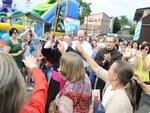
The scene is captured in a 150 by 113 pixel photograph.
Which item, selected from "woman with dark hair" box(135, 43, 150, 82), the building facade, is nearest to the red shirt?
"woman with dark hair" box(135, 43, 150, 82)

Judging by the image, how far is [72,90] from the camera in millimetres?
3670

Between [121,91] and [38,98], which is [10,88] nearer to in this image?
[38,98]

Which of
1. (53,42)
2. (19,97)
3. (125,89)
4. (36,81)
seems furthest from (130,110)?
(53,42)

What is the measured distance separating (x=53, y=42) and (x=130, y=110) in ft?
14.5

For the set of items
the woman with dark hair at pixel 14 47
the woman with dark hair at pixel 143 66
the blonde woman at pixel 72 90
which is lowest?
the woman with dark hair at pixel 143 66

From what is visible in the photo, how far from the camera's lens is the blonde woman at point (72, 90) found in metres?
3.63

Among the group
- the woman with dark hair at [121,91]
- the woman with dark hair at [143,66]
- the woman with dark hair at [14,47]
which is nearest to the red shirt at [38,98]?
the woman with dark hair at [121,91]

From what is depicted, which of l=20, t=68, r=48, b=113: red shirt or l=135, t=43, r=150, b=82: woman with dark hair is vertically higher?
l=20, t=68, r=48, b=113: red shirt

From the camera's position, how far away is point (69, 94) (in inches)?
144

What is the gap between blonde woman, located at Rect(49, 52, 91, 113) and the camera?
11.9 ft

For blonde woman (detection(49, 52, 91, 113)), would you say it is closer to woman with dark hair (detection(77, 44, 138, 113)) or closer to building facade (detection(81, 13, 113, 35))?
woman with dark hair (detection(77, 44, 138, 113))

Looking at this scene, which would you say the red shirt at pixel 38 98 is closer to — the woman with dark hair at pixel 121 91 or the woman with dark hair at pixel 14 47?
the woman with dark hair at pixel 121 91

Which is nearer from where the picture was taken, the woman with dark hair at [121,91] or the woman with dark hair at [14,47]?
the woman with dark hair at [121,91]

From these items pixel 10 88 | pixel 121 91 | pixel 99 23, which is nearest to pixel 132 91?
pixel 121 91
